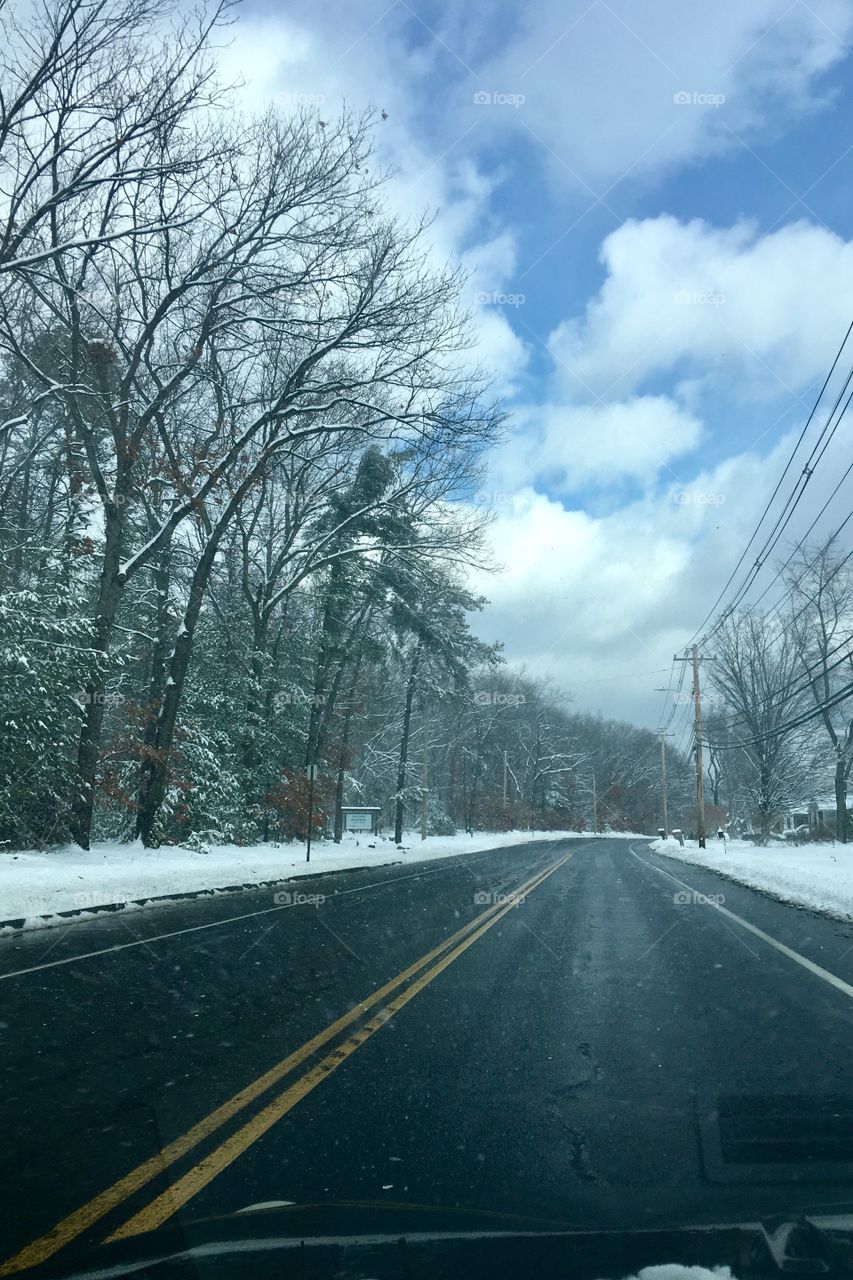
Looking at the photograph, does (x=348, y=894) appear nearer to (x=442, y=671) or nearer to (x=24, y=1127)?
(x=24, y=1127)

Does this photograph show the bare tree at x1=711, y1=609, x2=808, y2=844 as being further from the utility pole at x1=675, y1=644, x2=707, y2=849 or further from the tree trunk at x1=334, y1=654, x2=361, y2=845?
the tree trunk at x1=334, y1=654, x2=361, y2=845

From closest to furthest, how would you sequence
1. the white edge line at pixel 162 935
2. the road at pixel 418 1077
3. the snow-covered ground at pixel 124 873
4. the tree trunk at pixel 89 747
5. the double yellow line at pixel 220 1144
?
the double yellow line at pixel 220 1144
the road at pixel 418 1077
the white edge line at pixel 162 935
the snow-covered ground at pixel 124 873
the tree trunk at pixel 89 747

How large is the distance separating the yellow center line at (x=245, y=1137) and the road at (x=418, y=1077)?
0.05ft

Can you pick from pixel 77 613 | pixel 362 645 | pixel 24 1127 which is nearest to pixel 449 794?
pixel 362 645

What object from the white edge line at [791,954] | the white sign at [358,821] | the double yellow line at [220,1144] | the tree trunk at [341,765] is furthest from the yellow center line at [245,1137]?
the tree trunk at [341,765]

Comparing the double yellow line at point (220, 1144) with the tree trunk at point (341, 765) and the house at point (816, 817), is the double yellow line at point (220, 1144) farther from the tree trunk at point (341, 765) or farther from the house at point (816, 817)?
the house at point (816, 817)

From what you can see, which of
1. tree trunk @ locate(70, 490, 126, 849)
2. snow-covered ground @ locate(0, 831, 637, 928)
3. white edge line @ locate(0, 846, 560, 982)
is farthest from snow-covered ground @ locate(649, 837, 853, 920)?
tree trunk @ locate(70, 490, 126, 849)

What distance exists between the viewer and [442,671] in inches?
1694

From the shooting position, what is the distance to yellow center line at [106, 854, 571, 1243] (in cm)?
360

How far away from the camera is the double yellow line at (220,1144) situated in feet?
11.4

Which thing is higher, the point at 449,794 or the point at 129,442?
the point at 129,442

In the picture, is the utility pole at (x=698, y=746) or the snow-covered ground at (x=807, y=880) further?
the utility pole at (x=698, y=746)

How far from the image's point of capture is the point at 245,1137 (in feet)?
14.8

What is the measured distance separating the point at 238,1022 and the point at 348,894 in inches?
445
